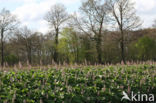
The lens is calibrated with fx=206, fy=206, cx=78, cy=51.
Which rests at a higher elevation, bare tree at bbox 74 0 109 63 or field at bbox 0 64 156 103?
bare tree at bbox 74 0 109 63

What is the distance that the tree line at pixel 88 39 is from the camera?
29028 millimetres

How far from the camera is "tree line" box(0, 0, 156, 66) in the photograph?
29028 millimetres

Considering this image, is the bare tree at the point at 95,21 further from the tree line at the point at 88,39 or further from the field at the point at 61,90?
the field at the point at 61,90

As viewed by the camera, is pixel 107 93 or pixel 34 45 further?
pixel 34 45

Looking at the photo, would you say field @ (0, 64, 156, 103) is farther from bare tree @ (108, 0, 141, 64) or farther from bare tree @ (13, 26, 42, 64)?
bare tree @ (13, 26, 42, 64)

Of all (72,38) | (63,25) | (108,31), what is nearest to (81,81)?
(108,31)

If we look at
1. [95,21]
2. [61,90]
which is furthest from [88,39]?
[61,90]

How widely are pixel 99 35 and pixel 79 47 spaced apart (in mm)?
8612

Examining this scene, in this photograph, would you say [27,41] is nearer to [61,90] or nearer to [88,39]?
[88,39]

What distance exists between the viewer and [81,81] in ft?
26.0

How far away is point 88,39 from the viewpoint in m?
34.9

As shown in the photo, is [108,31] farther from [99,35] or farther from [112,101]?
[112,101]

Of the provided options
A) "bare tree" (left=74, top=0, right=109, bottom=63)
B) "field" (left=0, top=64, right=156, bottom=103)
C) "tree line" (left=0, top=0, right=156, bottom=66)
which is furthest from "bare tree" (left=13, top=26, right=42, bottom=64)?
"field" (left=0, top=64, right=156, bottom=103)

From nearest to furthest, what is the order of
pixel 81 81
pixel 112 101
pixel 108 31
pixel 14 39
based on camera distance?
pixel 112 101 → pixel 81 81 → pixel 108 31 → pixel 14 39
